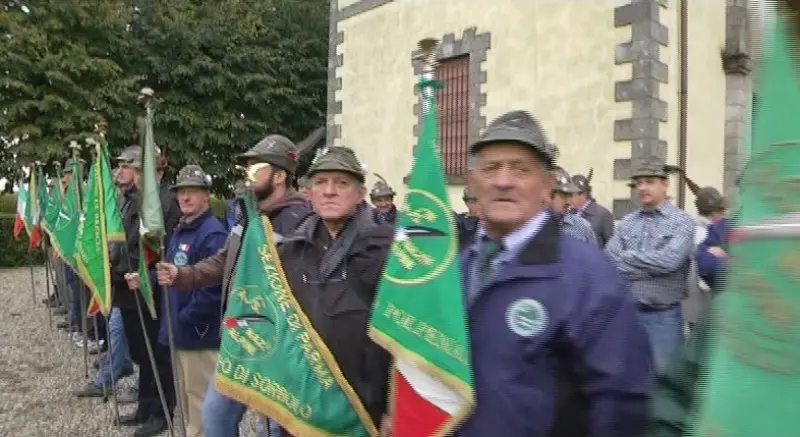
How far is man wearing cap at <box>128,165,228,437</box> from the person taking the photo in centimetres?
466

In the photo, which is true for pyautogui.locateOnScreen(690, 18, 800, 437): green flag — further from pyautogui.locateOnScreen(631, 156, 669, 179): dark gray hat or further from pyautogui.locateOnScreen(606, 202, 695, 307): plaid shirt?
pyautogui.locateOnScreen(631, 156, 669, 179): dark gray hat

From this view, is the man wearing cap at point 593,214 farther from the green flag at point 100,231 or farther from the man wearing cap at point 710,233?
the green flag at point 100,231

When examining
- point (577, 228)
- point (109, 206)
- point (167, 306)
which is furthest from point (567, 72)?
point (167, 306)

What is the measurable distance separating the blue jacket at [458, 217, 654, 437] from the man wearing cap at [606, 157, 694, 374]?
9.70 ft

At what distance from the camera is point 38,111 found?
20781 mm

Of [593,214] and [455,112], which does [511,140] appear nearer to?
[593,214]

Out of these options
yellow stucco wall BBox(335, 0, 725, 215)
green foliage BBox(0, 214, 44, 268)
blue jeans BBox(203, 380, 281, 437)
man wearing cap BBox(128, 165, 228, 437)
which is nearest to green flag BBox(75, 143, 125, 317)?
man wearing cap BBox(128, 165, 228, 437)

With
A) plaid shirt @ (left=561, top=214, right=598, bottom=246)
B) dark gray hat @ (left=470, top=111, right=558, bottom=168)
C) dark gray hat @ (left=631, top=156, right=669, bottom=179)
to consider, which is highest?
dark gray hat @ (left=631, top=156, right=669, bottom=179)

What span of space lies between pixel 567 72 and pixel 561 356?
9011 mm

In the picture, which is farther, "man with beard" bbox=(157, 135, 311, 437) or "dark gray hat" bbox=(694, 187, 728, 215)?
"dark gray hat" bbox=(694, 187, 728, 215)

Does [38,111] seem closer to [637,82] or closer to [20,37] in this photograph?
[20,37]

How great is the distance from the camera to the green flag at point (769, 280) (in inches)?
35.8

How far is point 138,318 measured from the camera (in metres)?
5.99

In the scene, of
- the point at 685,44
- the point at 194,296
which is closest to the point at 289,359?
the point at 194,296
